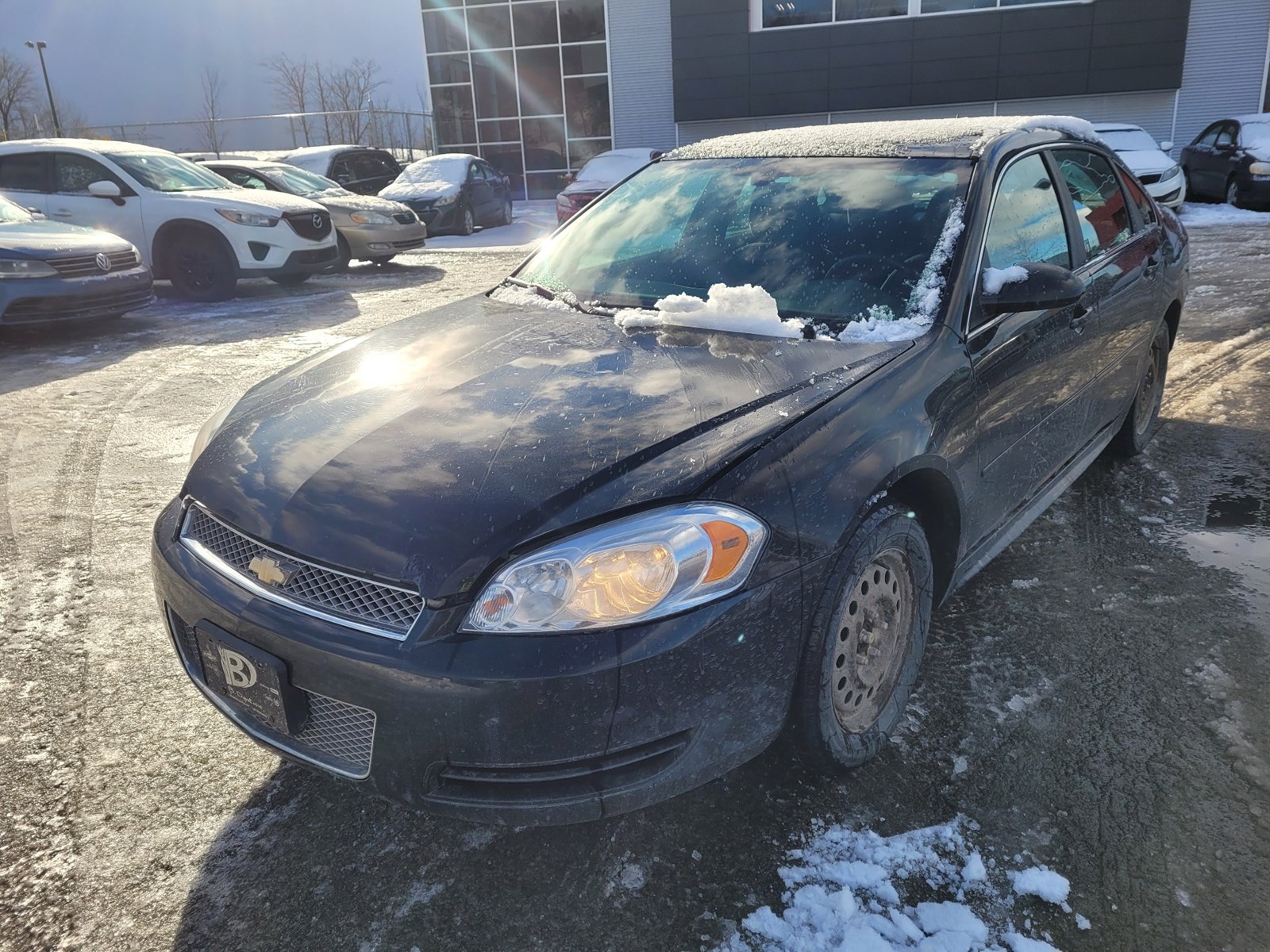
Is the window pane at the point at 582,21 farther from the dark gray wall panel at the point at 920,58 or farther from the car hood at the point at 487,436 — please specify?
the car hood at the point at 487,436

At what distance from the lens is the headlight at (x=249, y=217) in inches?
395

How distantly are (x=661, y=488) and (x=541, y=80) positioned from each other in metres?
25.5

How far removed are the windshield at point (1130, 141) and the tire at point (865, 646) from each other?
1435cm

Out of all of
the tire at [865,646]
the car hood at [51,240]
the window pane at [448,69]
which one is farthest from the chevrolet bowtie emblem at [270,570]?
the window pane at [448,69]

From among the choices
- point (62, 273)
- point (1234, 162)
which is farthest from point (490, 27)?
point (62, 273)

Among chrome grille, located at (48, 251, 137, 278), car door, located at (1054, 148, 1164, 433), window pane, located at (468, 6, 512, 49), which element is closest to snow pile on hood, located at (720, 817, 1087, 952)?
car door, located at (1054, 148, 1164, 433)

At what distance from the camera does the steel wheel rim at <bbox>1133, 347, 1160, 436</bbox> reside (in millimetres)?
4383

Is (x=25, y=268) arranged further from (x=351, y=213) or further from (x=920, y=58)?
(x=920, y=58)

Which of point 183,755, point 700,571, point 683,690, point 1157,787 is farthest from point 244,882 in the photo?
point 1157,787

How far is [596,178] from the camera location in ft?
49.8

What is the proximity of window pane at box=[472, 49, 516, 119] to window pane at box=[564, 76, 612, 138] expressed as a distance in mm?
1648

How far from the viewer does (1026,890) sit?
79.5 inches

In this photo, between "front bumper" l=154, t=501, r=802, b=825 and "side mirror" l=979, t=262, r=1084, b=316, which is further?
"side mirror" l=979, t=262, r=1084, b=316

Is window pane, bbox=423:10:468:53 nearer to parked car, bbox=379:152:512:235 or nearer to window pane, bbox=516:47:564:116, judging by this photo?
window pane, bbox=516:47:564:116
